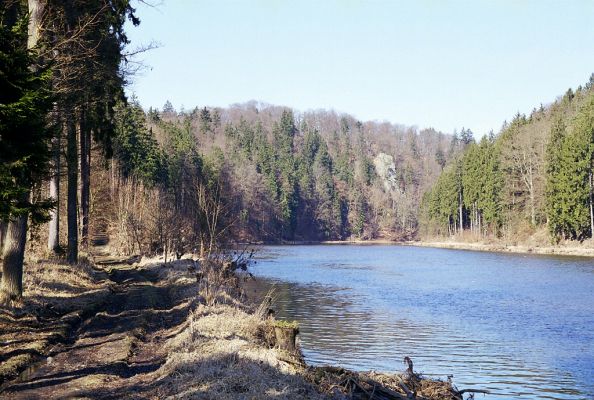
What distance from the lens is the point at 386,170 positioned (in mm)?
179000

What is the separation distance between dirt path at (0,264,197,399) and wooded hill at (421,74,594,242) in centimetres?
5516

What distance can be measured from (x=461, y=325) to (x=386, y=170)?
160m

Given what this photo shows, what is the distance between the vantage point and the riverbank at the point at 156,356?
8.46 meters

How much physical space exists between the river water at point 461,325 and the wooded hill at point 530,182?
88.5 ft

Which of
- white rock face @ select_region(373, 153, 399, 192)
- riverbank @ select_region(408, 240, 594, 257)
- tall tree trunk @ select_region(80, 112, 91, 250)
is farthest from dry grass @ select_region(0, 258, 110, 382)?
white rock face @ select_region(373, 153, 399, 192)

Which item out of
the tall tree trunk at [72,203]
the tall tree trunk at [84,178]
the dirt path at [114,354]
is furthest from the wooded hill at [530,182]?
the dirt path at [114,354]

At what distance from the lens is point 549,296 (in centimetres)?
2833

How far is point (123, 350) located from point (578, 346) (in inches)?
509

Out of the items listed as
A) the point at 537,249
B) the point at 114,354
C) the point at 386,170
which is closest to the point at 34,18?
→ the point at 114,354

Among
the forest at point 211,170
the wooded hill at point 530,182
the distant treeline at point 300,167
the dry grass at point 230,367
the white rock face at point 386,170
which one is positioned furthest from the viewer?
the white rock face at point 386,170

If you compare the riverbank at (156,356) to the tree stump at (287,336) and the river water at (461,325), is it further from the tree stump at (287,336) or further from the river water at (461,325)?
the river water at (461,325)

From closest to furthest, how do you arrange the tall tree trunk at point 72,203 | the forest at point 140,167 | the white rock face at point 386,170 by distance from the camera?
the forest at point 140,167, the tall tree trunk at point 72,203, the white rock face at point 386,170

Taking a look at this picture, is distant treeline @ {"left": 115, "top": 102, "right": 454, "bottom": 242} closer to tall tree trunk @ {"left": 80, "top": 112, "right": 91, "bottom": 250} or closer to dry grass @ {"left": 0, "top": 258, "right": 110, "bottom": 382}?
tall tree trunk @ {"left": 80, "top": 112, "right": 91, "bottom": 250}

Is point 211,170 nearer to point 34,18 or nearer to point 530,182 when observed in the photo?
point 530,182
